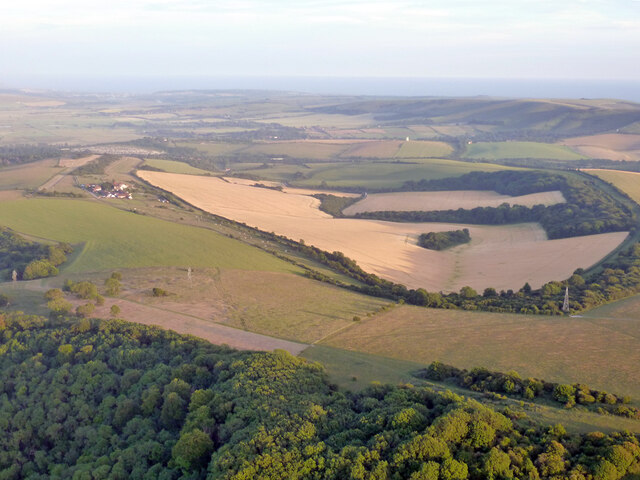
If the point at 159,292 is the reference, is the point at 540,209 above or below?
above

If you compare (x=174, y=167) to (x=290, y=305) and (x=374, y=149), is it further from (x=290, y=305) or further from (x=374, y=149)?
(x=290, y=305)

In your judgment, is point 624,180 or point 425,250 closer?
point 425,250

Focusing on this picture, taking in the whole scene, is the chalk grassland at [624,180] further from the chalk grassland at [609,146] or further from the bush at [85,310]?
the bush at [85,310]

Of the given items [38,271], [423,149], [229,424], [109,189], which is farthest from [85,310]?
[423,149]

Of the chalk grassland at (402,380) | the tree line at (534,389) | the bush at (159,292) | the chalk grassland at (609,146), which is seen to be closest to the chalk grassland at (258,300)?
the bush at (159,292)

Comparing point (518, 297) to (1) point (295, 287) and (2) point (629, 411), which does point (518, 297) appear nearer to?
(1) point (295, 287)

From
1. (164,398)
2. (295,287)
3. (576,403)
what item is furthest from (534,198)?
(164,398)
